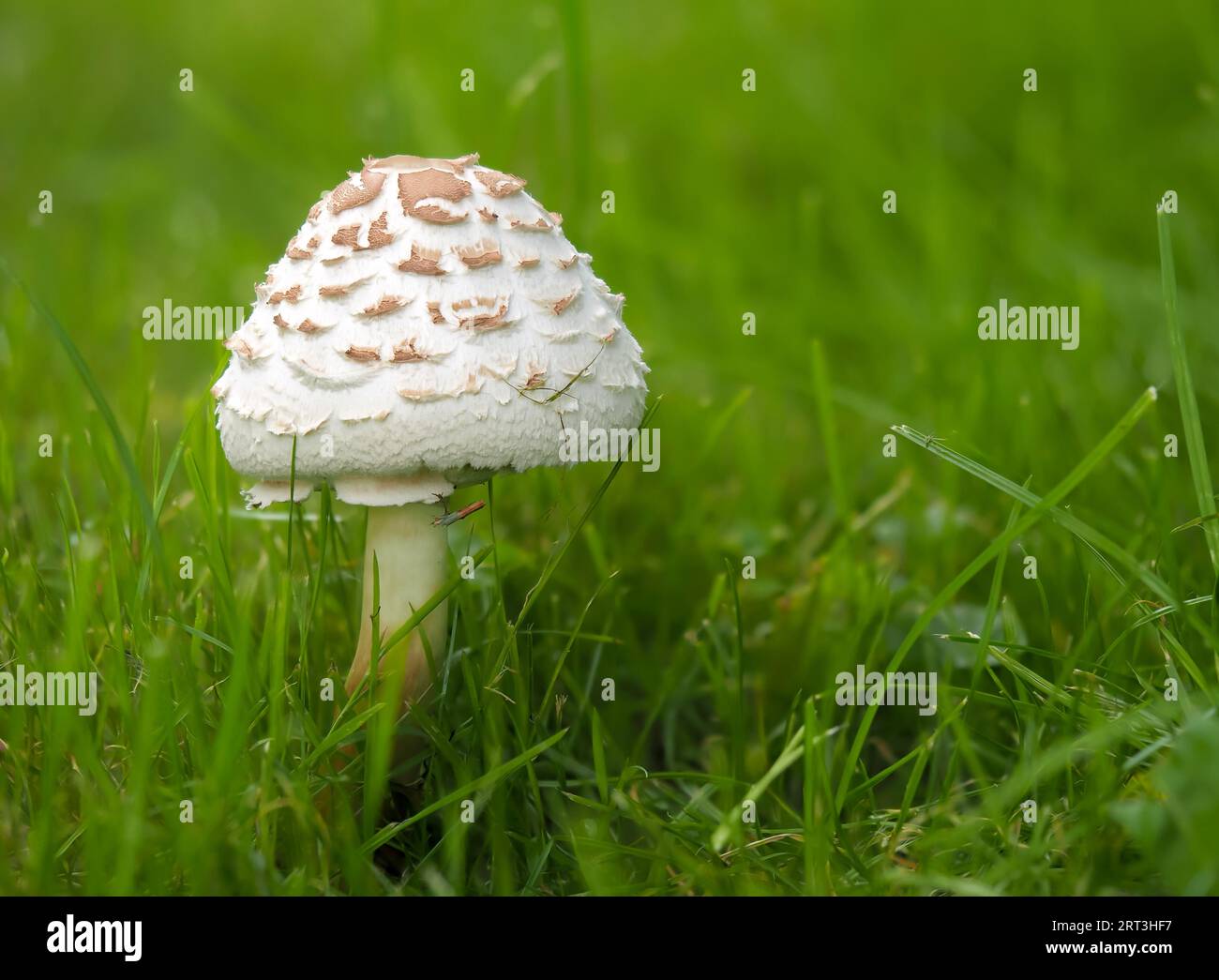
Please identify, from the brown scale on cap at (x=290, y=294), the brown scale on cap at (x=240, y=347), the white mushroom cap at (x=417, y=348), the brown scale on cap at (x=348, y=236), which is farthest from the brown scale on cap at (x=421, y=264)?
the brown scale on cap at (x=240, y=347)

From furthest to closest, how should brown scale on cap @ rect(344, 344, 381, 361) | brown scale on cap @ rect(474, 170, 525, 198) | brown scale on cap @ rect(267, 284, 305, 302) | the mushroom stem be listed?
the mushroom stem, brown scale on cap @ rect(474, 170, 525, 198), brown scale on cap @ rect(267, 284, 305, 302), brown scale on cap @ rect(344, 344, 381, 361)

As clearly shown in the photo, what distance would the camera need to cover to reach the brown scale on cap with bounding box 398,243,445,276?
2.40 m

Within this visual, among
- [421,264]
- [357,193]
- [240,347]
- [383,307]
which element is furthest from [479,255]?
[240,347]

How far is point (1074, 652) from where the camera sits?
2420 mm

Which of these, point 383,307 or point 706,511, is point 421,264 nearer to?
point 383,307

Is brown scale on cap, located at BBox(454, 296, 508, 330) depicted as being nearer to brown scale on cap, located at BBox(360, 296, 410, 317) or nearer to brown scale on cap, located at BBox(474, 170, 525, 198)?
brown scale on cap, located at BBox(360, 296, 410, 317)

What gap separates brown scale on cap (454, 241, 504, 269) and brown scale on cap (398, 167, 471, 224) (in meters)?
0.07

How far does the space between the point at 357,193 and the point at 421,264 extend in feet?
0.93

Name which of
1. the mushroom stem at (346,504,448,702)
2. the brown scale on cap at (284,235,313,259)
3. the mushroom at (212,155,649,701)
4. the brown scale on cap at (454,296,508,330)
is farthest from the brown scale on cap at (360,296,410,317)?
the mushroom stem at (346,504,448,702)

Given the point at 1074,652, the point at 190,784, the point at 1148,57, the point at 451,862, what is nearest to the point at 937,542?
the point at 1074,652

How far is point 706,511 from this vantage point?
4.15 metres

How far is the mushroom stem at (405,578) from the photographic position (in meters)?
2.81
